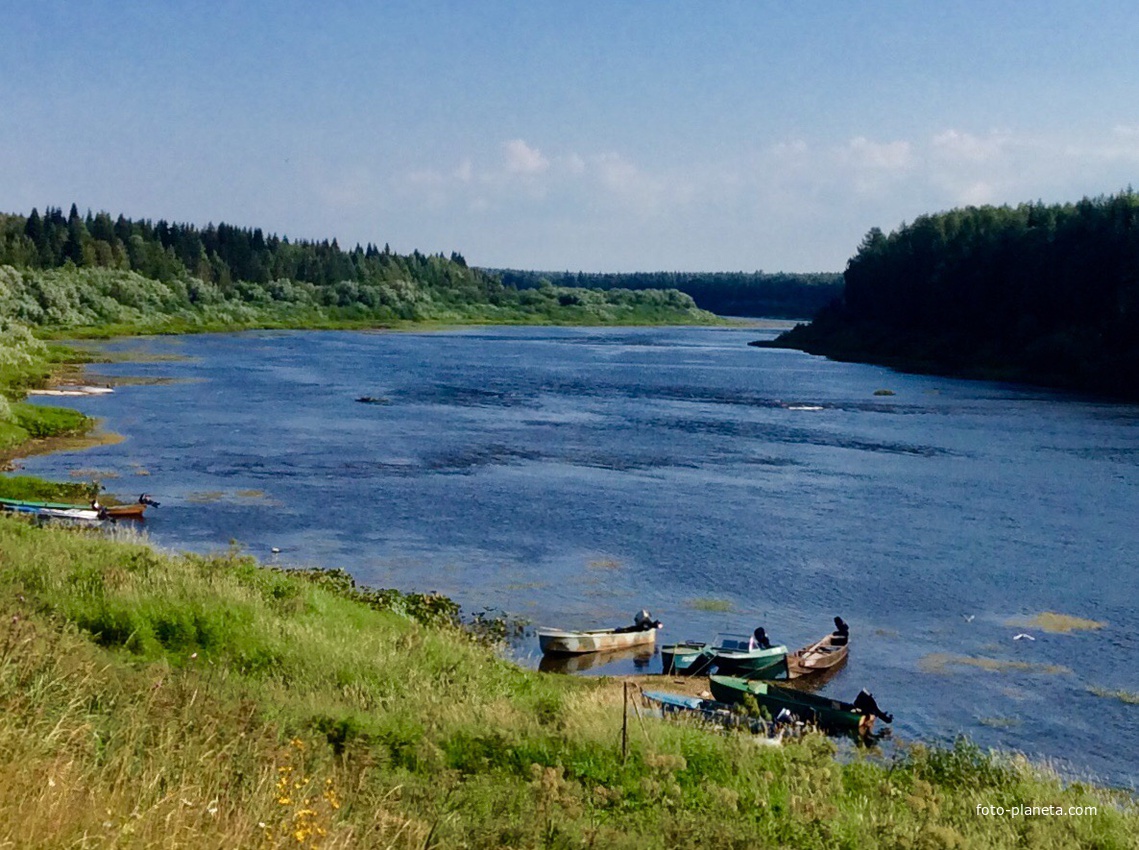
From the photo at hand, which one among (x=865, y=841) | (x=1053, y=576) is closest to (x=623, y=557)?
(x=1053, y=576)

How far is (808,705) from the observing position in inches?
1078

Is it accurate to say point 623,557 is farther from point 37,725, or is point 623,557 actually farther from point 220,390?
point 220,390

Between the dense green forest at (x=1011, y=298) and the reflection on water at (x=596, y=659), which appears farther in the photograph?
the dense green forest at (x=1011, y=298)

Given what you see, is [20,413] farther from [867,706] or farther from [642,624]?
[867,706]

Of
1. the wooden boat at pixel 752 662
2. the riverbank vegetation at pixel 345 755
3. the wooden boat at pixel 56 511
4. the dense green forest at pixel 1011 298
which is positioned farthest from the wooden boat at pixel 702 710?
the dense green forest at pixel 1011 298

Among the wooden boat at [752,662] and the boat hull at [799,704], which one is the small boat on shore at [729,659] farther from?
the boat hull at [799,704]

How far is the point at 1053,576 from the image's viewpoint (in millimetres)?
42438

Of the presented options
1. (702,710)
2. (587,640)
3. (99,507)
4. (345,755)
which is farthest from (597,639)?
(99,507)

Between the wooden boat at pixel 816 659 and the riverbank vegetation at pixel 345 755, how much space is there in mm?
6629

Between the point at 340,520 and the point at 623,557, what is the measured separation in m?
12.4

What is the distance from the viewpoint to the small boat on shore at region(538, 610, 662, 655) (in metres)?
32.3

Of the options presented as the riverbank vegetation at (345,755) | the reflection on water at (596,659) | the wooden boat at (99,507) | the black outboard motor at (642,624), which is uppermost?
the riverbank vegetation at (345,755)

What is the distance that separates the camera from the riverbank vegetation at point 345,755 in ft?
26.7

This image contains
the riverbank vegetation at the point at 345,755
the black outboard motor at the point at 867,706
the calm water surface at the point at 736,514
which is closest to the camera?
the riverbank vegetation at the point at 345,755
